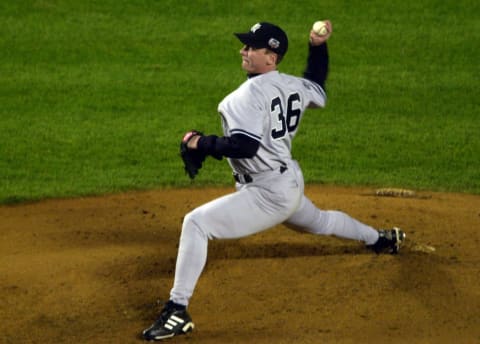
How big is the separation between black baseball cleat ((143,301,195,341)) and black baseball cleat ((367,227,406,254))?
1677 mm

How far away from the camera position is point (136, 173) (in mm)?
10711

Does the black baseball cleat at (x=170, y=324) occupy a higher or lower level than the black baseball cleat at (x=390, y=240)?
lower

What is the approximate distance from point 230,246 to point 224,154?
1561 millimetres

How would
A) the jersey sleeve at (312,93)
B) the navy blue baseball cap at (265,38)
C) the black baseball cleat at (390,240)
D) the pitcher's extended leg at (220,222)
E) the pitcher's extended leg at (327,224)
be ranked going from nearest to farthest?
the pitcher's extended leg at (220,222) < the navy blue baseball cap at (265,38) < the jersey sleeve at (312,93) < the pitcher's extended leg at (327,224) < the black baseball cleat at (390,240)

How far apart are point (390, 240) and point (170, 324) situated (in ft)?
6.08

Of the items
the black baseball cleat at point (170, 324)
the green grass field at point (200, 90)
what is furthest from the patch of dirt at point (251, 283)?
the green grass field at point (200, 90)

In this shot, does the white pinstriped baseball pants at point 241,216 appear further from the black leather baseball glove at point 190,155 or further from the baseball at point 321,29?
the baseball at point 321,29

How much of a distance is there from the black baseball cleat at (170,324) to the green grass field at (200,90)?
3.76m

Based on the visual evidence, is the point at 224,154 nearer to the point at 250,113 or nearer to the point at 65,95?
the point at 250,113

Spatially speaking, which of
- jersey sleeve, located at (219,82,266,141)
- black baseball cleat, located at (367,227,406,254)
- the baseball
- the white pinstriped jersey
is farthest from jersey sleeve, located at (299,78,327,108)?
black baseball cleat, located at (367,227,406,254)

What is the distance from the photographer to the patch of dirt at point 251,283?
21.5 feet

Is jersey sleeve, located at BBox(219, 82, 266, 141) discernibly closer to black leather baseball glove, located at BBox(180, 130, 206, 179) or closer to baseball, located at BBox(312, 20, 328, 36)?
black leather baseball glove, located at BBox(180, 130, 206, 179)

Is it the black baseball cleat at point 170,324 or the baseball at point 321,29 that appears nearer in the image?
the black baseball cleat at point 170,324

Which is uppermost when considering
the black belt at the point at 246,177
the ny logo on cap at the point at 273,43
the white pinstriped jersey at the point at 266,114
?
the ny logo on cap at the point at 273,43
